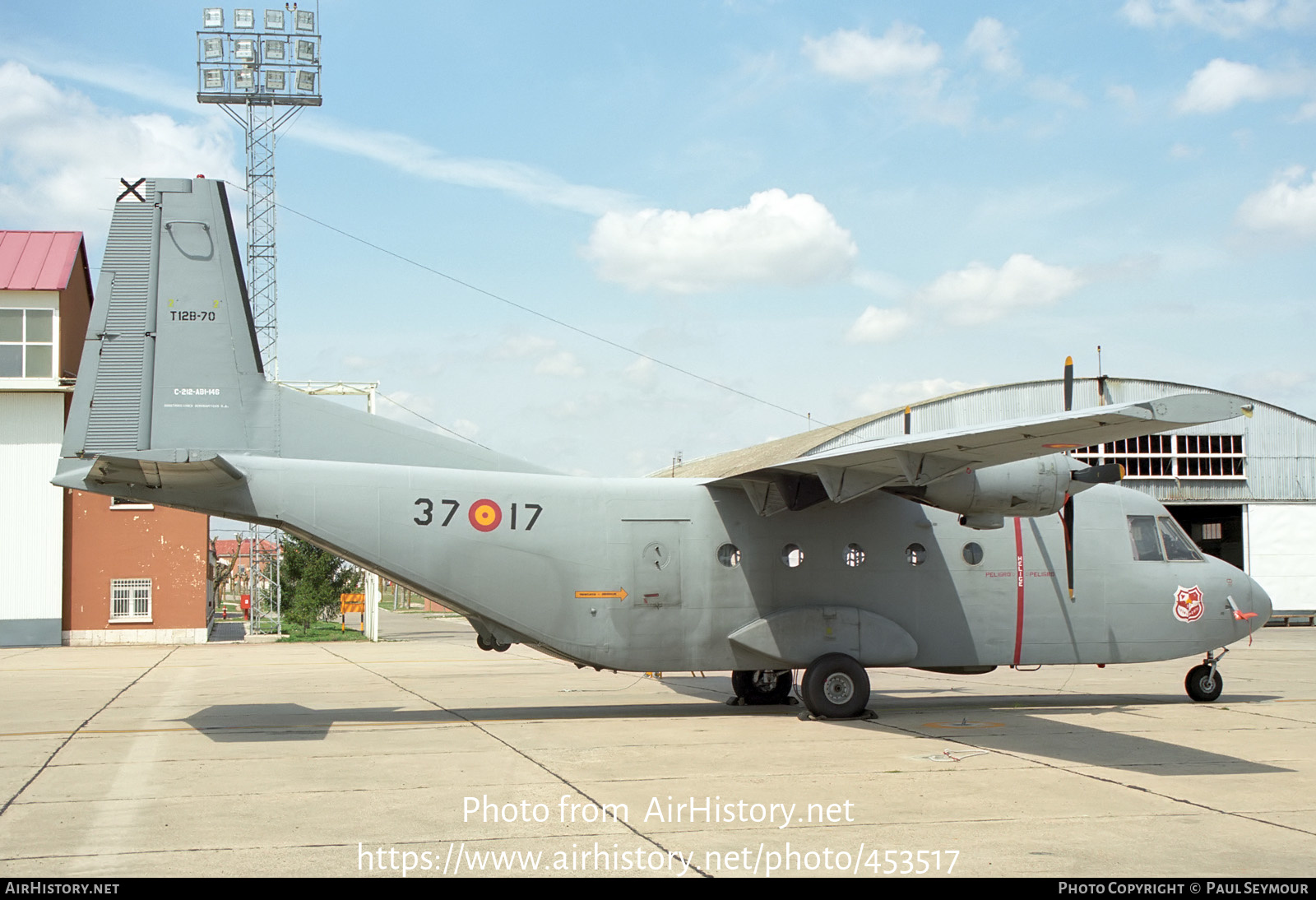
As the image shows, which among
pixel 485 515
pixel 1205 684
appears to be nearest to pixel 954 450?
pixel 485 515

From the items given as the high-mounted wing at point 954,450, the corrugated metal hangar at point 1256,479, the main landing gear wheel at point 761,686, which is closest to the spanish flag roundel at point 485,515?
the high-mounted wing at point 954,450

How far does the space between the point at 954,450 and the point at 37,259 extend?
32689mm

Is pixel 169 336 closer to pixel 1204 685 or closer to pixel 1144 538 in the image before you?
pixel 1144 538

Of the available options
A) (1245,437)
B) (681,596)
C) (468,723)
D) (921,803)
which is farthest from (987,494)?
(1245,437)

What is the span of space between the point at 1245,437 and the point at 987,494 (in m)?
35.6

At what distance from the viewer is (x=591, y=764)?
1025cm

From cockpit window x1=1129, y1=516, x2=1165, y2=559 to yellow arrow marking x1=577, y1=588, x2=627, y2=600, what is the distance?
24.2 feet

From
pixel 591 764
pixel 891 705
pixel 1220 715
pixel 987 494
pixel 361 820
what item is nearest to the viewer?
pixel 361 820

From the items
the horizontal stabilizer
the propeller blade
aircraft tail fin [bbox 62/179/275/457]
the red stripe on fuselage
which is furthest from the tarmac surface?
aircraft tail fin [bbox 62/179/275/457]

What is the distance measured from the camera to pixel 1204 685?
50.3 feet

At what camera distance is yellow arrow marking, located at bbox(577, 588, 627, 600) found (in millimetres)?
13133

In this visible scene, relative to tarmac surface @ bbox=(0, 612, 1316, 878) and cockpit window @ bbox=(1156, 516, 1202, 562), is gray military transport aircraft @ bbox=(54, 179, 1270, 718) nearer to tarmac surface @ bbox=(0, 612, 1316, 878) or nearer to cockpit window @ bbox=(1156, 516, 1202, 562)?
cockpit window @ bbox=(1156, 516, 1202, 562)

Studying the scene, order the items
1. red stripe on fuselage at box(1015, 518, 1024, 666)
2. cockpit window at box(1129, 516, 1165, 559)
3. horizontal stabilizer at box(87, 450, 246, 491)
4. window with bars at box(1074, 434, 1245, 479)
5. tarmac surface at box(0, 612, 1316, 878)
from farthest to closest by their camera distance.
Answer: window with bars at box(1074, 434, 1245, 479)
cockpit window at box(1129, 516, 1165, 559)
red stripe on fuselage at box(1015, 518, 1024, 666)
horizontal stabilizer at box(87, 450, 246, 491)
tarmac surface at box(0, 612, 1316, 878)
